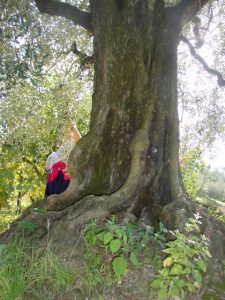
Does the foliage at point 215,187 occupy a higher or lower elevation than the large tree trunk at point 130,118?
lower

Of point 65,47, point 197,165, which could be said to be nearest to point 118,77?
point 65,47

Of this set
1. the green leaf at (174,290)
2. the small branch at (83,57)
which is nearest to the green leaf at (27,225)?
the green leaf at (174,290)

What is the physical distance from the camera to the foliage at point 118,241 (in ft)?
12.2

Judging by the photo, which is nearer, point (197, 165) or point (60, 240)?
point (60, 240)

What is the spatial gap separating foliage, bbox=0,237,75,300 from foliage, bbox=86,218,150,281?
456 mm

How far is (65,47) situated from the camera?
9125 millimetres

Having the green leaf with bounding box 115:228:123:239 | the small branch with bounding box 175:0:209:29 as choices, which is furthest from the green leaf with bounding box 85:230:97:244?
the small branch with bounding box 175:0:209:29

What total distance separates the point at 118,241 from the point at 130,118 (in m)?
2.64

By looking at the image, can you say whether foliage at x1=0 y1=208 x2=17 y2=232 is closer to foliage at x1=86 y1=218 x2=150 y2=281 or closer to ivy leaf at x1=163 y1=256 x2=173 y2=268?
foliage at x1=86 y1=218 x2=150 y2=281

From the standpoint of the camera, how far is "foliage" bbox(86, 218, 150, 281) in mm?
3715

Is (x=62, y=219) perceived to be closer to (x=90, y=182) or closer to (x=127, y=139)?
(x=90, y=182)

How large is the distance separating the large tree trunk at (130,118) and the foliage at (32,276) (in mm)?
1496

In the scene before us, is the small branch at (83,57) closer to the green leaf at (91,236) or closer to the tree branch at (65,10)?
the tree branch at (65,10)

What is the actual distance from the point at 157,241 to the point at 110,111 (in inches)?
88.5
